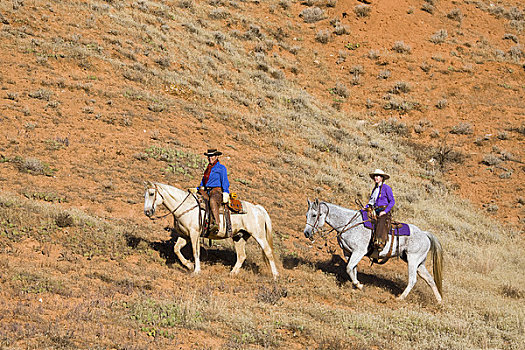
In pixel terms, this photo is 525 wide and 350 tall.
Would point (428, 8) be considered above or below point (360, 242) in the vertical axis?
above

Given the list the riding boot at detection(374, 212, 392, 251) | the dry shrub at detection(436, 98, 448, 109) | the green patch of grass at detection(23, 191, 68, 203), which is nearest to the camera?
the riding boot at detection(374, 212, 392, 251)

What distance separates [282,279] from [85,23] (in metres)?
Answer: 22.7

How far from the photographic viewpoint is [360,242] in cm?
1150

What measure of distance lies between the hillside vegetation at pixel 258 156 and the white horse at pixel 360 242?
0.60 m

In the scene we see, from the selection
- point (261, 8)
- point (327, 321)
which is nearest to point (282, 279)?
point (327, 321)

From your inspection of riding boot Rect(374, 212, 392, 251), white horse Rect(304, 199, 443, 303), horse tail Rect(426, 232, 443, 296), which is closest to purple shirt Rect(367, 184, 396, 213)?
riding boot Rect(374, 212, 392, 251)

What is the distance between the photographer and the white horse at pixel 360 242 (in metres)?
11.5

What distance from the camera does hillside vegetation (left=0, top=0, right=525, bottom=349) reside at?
8.52m

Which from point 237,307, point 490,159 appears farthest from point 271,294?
point 490,159

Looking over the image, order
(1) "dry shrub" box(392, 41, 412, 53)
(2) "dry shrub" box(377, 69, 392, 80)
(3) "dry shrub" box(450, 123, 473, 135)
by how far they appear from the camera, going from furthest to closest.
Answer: (1) "dry shrub" box(392, 41, 412, 53), (2) "dry shrub" box(377, 69, 392, 80), (3) "dry shrub" box(450, 123, 473, 135)

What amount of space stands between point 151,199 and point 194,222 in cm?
119

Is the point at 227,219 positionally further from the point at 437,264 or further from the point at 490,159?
the point at 490,159

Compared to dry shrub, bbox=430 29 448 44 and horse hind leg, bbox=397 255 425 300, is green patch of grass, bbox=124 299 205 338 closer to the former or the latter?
horse hind leg, bbox=397 255 425 300

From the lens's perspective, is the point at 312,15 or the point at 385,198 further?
the point at 312,15
